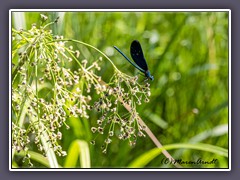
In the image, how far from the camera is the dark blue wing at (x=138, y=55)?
1.43 metres

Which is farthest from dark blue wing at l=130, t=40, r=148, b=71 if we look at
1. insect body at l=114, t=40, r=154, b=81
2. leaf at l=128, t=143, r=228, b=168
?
leaf at l=128, t=143, r=228, b=168

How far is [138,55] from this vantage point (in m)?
1.43

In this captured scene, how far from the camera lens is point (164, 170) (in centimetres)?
151

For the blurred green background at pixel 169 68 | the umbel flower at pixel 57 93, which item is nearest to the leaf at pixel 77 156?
the blurred green background at pixel 169 68

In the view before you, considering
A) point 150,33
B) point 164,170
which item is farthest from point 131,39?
point 164,170

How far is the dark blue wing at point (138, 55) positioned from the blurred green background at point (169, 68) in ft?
0.10

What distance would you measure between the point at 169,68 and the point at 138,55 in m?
0.25

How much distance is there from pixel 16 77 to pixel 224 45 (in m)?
0.75

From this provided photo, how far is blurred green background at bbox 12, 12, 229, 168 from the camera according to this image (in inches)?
60.2

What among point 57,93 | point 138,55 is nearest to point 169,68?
point 138,55

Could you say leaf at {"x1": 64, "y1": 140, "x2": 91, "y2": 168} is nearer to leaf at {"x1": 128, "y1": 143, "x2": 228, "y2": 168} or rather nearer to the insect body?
leaf at {"x1": 128, "y1": 143, "x2": 228, "y2": 168}

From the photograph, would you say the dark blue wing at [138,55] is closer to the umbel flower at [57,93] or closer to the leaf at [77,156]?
the umbel flower at [57,93]

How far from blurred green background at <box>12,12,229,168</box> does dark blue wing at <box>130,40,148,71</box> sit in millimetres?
31

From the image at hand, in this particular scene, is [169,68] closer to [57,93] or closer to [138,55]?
[138,55]
